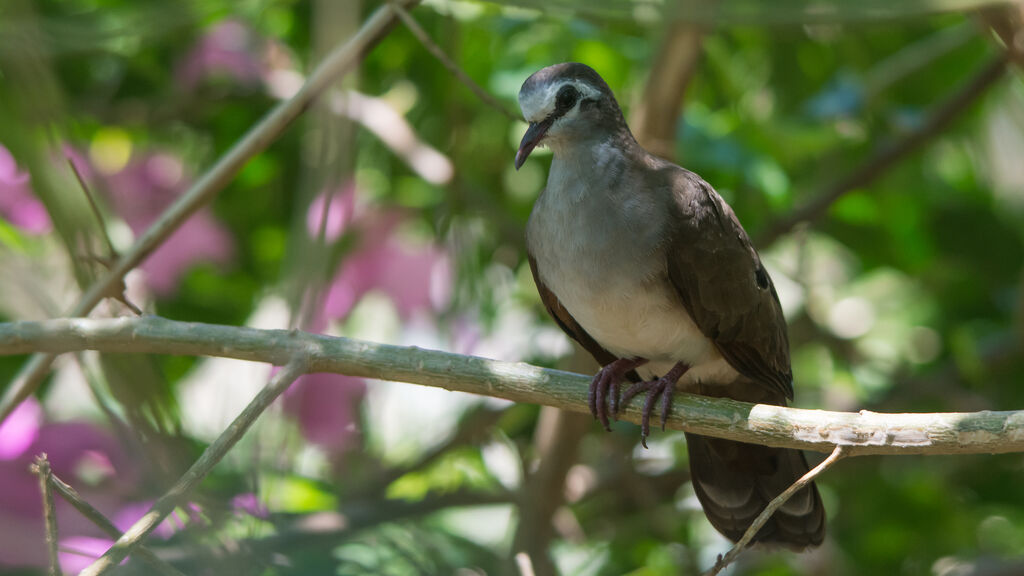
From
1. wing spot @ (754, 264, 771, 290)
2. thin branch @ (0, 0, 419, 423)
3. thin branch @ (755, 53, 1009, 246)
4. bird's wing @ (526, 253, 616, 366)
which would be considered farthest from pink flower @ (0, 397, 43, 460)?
thin branch @ (755, 53, 1009, 246)

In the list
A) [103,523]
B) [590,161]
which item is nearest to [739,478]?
[590,161]

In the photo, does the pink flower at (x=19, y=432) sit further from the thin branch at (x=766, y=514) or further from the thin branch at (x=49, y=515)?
the thin branch at (x=766, y=514)

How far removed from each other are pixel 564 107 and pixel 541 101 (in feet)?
0.27

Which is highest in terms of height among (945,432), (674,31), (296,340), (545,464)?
(674,31)

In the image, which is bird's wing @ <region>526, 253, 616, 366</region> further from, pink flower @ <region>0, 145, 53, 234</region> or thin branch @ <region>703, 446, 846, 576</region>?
pink flower @ <region>0, 145, 53, 234</region>

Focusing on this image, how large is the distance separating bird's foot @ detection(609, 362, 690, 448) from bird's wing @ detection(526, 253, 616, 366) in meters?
0.36

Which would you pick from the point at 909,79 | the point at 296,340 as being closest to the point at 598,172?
the point at 296,340

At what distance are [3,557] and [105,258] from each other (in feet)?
2.42

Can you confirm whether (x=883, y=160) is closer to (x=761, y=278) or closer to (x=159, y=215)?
(x=761, y=278)

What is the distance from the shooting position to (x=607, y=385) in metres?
2.81

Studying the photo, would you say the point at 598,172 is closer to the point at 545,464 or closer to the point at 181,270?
the point at 545,464

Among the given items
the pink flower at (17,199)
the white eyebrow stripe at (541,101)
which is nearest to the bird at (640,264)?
the white eyebrow stripe at (541,101)

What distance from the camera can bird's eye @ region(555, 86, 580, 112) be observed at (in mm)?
2734

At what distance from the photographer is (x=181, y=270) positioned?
11.9 ft
